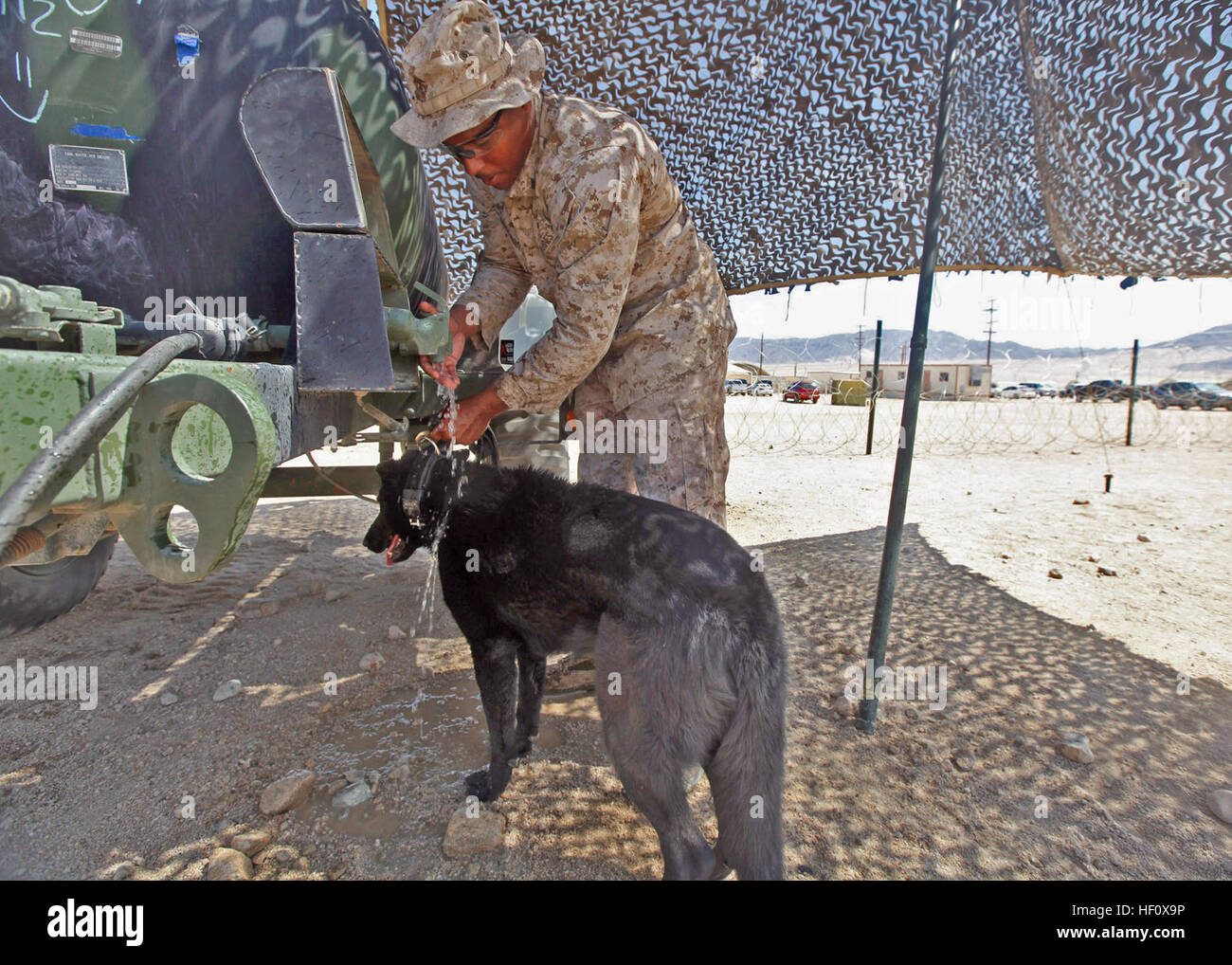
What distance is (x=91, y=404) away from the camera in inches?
36.1

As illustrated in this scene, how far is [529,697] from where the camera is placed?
2.29 metres

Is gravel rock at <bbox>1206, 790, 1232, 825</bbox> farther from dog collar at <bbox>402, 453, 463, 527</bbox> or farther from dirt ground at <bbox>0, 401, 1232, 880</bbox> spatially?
dog collar at <bbox>402, 453, 463, 527</bbox>

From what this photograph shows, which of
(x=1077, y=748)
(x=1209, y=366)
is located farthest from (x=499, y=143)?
(x=1209, y=366)

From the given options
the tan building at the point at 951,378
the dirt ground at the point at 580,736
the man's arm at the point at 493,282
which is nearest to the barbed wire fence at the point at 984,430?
the dirt ground at the point at 580,736

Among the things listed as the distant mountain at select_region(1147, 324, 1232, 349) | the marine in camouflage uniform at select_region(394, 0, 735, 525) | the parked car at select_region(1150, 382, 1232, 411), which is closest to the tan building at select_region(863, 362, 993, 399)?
the parked car at select_region(1150, 382, 1232, 411)

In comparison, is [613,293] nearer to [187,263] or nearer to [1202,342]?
[187,263]

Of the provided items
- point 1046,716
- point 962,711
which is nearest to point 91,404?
point 962,711

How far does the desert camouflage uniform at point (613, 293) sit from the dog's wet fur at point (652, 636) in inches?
23.3

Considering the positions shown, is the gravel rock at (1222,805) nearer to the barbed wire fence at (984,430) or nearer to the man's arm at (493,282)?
the man's arm at (493,282)

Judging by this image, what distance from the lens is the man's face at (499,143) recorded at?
2176mm

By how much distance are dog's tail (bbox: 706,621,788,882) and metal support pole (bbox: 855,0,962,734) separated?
102cm

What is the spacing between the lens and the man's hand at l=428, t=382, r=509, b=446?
7.83 feet

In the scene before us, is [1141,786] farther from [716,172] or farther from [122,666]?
[122,666]

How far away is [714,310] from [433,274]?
1.62 metres
